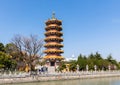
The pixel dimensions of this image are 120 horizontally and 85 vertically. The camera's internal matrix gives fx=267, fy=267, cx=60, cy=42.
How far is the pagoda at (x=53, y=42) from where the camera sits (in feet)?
206

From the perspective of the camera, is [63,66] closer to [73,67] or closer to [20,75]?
[73,67]

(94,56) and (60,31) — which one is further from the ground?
(60,31)

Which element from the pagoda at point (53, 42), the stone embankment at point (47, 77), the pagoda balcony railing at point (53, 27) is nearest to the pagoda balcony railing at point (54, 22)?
the pagoda at point (53, 42)

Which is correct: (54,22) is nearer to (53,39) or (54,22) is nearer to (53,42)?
(53,39)

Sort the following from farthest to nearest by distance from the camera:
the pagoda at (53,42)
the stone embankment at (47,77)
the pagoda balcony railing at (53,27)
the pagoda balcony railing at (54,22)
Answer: the pagoda balcony railing at (54,22)
the pagoda balcony railing at (53,27)
the pagoda at (53,42)
the stone embankment at (47,77)

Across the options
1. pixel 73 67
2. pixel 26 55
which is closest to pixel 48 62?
pixel 73 67

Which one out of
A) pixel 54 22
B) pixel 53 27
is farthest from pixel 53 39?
pixel 54 22

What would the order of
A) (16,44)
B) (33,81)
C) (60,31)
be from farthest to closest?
(60,31) < (16,44) < (33,81)

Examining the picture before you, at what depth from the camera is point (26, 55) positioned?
46438 millimetres

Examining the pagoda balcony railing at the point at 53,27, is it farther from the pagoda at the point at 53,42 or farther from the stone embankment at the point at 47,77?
the stone embankment at the point at 47,77

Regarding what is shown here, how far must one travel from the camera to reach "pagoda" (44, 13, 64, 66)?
62812 millimetres

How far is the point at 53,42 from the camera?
63.8m

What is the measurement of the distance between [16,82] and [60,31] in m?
30.4

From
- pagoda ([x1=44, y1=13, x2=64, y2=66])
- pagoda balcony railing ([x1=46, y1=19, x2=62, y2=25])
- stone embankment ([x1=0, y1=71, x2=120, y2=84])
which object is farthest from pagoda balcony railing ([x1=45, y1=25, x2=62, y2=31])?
stone embankment ([x1=0, y1=71, x2=120, y2=84])
